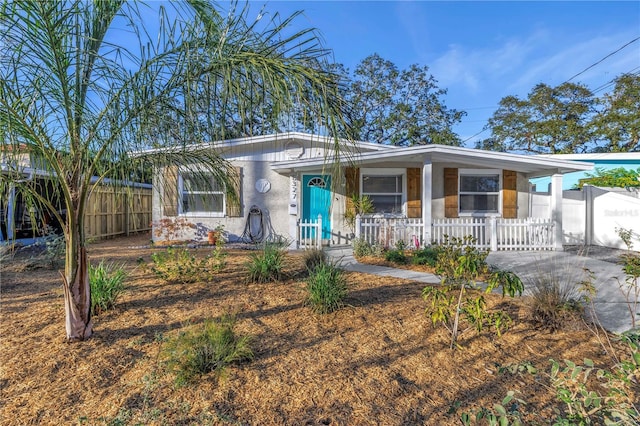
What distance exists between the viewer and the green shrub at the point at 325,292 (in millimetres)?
3840

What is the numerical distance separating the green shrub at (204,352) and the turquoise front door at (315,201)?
7074 mm

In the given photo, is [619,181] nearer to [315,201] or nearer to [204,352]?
[315,201]

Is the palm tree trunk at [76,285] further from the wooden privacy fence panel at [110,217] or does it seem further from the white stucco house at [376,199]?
the wooden privacy fence panel at [110,217]

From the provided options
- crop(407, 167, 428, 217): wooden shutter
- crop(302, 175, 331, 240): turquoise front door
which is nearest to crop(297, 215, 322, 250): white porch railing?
crop(302, 175, 331, 240): turquoise front door

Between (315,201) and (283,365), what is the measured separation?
736 centimetres

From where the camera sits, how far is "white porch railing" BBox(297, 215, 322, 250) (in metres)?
8.65

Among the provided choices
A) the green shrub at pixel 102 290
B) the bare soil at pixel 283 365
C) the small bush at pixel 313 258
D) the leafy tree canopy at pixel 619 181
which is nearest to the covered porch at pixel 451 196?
the leafy tree canopy at pixel 619 181

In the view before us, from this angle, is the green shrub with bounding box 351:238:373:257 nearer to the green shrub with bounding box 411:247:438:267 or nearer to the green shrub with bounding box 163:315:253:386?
the green shrub with bounding box 411:247:438:267

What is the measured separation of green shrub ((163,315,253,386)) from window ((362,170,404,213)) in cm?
745

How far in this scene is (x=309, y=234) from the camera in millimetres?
9297

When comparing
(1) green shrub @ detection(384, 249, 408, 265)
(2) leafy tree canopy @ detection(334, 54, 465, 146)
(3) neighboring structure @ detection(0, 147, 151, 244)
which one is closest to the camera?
(3) neighboring structure @ detection(0, 147, 151, 244)

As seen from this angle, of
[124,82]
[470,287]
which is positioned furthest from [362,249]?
[124,82]

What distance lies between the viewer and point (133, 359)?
9.15 ft

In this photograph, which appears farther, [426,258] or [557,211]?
[557,211]
